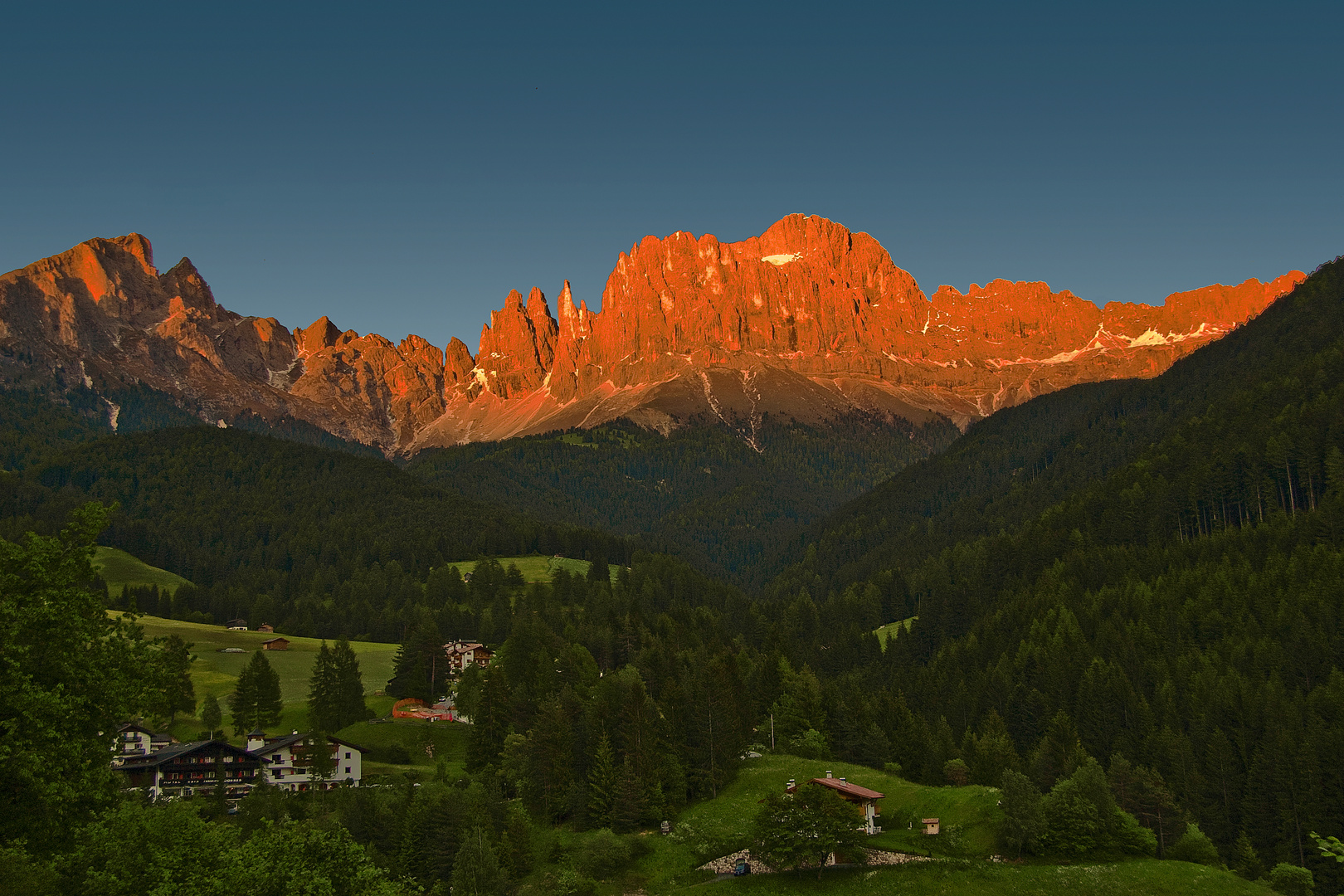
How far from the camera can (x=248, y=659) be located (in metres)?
166

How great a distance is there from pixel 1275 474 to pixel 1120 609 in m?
39.3

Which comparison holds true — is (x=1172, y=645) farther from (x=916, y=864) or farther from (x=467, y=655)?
(x=467, y=655)

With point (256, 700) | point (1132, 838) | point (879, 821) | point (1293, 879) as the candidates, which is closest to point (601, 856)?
point (879, 821)

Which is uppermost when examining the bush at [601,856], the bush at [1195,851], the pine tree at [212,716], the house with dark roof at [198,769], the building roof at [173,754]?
the pine tree at [212,716]

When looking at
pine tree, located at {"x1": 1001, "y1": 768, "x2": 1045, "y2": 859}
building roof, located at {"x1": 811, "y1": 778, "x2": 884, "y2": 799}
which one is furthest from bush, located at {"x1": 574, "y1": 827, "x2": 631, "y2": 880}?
pine tree, located at {"x1": 1001, "y1": 768, "x2": 1045, "y2": 859}

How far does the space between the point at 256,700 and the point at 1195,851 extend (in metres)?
98.8

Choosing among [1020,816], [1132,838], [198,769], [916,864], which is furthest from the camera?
[198,769]

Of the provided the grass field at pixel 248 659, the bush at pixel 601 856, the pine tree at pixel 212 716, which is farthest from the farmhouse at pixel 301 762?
the bush at pixel 601 856

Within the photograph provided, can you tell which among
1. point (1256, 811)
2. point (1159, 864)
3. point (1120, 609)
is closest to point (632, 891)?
point (1159, 864)

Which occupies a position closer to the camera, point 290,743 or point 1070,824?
point 1070,824

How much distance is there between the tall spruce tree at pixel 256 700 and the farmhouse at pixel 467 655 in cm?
3186

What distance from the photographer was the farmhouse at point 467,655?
159 m

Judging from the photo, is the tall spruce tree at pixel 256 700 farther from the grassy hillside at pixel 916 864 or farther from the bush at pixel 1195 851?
the bush at pixel 1195 851

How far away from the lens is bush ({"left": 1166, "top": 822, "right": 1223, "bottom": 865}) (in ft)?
249
